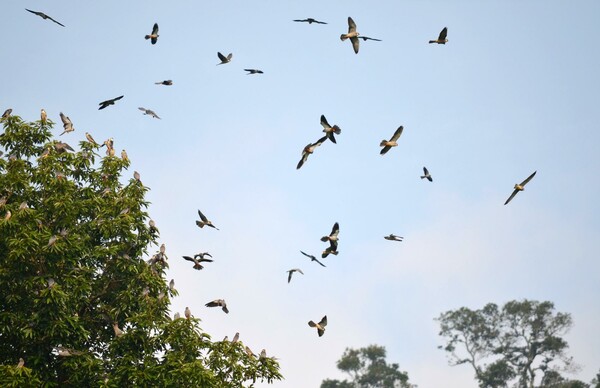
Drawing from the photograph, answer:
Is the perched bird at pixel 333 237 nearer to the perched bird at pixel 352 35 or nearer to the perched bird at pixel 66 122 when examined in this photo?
the perched bird at pixel 352 35

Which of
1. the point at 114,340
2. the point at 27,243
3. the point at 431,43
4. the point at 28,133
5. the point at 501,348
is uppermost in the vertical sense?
the point at 501,348

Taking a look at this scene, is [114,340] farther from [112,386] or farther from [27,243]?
[27,243]

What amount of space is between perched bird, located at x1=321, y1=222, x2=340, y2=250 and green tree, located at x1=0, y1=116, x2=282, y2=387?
3105mm

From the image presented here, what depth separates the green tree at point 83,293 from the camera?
698 inches

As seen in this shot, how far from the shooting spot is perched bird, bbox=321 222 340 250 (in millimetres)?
19094

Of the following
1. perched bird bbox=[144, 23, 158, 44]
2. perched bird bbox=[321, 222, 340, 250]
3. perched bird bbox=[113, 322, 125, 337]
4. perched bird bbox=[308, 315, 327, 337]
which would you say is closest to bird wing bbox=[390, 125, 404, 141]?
perched bird bbox=[321, 222, 340, 250]

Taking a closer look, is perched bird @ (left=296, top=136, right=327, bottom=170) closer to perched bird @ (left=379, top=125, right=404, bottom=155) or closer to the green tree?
perched bird @ (left=379, top=125, right=404, bottom=155)

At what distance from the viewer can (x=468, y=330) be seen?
81188mm

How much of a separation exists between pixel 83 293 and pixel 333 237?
5.85 m

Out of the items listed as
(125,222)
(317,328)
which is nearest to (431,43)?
(317,328)

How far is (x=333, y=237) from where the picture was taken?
63.1 ft

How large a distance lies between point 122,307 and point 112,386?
227 centimetres

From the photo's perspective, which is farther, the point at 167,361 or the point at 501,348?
the point at 501,348

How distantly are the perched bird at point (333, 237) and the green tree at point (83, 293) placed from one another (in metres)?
3.10
